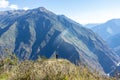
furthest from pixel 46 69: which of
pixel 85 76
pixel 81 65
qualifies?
pixel 81 65

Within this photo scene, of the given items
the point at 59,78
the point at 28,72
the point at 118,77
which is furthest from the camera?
the point at 118,77

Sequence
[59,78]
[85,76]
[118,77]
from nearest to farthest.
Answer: [59,78] < [85,76] < [118,77]

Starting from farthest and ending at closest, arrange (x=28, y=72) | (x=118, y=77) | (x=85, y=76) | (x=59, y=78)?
(x=118, y=77)
(x=85, y=76)
(x=28, y=72)
(x=59, y=78)

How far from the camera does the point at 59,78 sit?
1608cm

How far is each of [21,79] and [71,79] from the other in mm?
3064

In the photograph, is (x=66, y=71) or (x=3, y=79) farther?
(x=3, y=79)

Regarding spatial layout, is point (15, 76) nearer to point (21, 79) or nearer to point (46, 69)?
point (21, 79)

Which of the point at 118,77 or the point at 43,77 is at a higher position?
the point at 43,77

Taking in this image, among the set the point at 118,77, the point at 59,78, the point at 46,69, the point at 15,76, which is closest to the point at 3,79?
the point at 15,76

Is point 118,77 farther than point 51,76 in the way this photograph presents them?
Yes

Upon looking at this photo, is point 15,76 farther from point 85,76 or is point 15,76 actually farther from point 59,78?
point 85,76

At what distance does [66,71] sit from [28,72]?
7.91ft

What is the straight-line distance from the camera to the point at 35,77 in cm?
1645

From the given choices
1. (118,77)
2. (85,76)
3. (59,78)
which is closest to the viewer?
(59,78)
